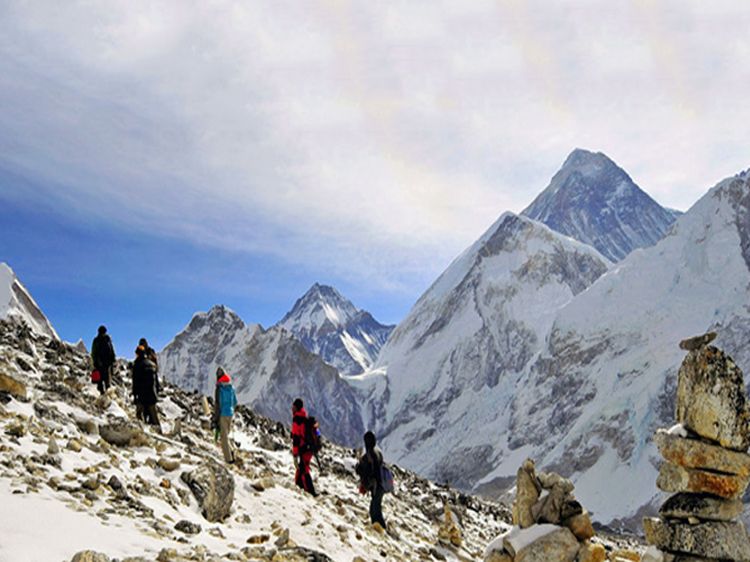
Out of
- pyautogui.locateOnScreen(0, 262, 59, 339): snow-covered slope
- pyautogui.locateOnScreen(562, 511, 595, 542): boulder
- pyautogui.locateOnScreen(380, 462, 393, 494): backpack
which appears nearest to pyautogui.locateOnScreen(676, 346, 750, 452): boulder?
pyautogui.locateOnScreen(562, 511, 595, 542): boulder

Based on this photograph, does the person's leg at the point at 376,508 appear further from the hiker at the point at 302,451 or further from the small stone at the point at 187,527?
the small stone at the point at 187,527

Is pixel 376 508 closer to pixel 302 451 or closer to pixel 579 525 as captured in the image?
pixel 302 451

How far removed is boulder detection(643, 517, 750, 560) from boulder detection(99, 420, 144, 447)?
9671 mm

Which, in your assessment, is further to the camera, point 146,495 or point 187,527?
point 146,495

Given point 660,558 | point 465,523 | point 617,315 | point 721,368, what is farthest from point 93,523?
point 617,315

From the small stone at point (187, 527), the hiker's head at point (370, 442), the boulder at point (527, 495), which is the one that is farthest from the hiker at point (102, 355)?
the boulder at point (527, 495)

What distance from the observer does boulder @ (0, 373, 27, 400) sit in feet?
45.5

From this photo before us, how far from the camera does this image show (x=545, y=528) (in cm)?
1373

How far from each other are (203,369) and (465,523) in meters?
157

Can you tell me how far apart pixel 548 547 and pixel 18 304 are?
7567cm

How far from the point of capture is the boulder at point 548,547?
13297mm

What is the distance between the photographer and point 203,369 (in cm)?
17500

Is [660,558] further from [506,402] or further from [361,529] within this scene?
[506,402]

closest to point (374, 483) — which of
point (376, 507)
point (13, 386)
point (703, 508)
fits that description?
point (376, 507)
